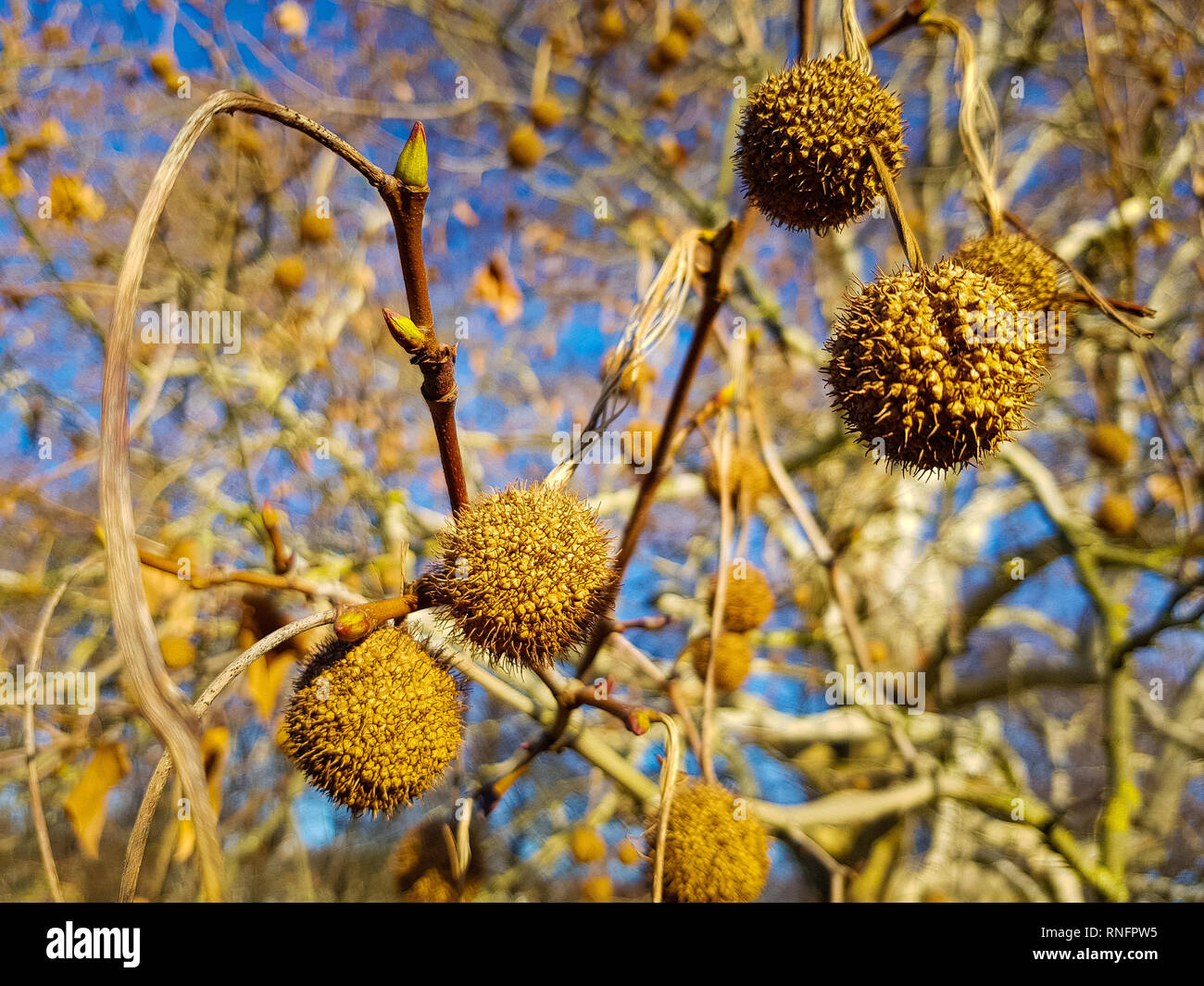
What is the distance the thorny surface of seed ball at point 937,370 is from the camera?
2.40 feet

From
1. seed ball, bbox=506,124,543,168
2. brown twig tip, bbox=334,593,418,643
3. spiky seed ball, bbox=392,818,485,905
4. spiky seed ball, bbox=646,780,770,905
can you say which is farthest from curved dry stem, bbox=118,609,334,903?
seed ball, bbox=506,124,543,168

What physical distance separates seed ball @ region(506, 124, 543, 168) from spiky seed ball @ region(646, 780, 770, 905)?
4025mm

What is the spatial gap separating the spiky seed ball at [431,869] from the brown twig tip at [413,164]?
126 cm

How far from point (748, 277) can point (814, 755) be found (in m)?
3.14

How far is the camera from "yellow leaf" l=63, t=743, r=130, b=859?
1.39 meters

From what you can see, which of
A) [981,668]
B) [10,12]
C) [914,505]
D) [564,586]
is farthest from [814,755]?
[10,12]

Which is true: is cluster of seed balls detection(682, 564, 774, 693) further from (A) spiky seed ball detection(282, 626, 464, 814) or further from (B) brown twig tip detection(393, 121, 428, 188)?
(B) brown twig tip detection(393, 121, 428, 188)

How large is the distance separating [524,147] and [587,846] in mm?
3835

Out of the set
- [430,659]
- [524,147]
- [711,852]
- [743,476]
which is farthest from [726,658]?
[524,147]

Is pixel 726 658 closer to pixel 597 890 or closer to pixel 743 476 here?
pixel 743 476

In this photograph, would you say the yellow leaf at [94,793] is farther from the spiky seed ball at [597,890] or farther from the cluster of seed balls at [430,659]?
the spiky seed ball at [597,890]

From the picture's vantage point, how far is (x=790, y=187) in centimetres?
86

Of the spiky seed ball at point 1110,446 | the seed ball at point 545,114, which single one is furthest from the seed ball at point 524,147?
the spiky seed ball at point 1110,446

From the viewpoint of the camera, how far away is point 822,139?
2.70 feet
